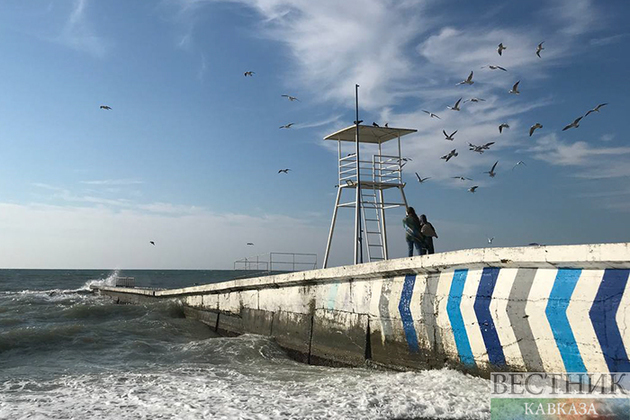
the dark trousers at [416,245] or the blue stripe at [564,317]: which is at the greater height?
the dark trousers at [416,245]

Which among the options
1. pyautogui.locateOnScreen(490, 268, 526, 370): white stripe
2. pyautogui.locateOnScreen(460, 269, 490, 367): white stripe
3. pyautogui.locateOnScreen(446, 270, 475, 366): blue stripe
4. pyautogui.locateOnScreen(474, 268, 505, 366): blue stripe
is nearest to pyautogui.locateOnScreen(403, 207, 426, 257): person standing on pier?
pyautogui.locateOnScreen(446, 270, 475, 366): blue stripe

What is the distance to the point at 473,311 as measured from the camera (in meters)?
7.20

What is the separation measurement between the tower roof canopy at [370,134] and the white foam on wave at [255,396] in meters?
8.58

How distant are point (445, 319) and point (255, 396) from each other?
2.94 meters

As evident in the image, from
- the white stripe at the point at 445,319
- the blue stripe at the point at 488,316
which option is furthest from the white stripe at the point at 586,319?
the white stripe at the point at 445,319

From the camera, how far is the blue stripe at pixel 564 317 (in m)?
5.96

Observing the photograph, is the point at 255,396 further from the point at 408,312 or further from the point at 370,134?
the point at 370,134

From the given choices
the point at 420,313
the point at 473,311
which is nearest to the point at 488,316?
the point at 473,311

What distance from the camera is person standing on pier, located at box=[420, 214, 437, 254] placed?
12.2 m

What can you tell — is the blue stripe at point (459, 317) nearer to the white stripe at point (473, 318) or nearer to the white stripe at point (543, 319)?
the white stripe at point (473, 318)

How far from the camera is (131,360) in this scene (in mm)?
10164

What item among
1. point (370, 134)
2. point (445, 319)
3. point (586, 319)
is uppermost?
point (370, 134)

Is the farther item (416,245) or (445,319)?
(416,245)

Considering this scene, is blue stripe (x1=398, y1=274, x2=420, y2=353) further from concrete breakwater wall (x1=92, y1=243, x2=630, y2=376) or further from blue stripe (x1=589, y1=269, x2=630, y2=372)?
blue stripe (x1=589, y1=269, x2=630, y2=372)
